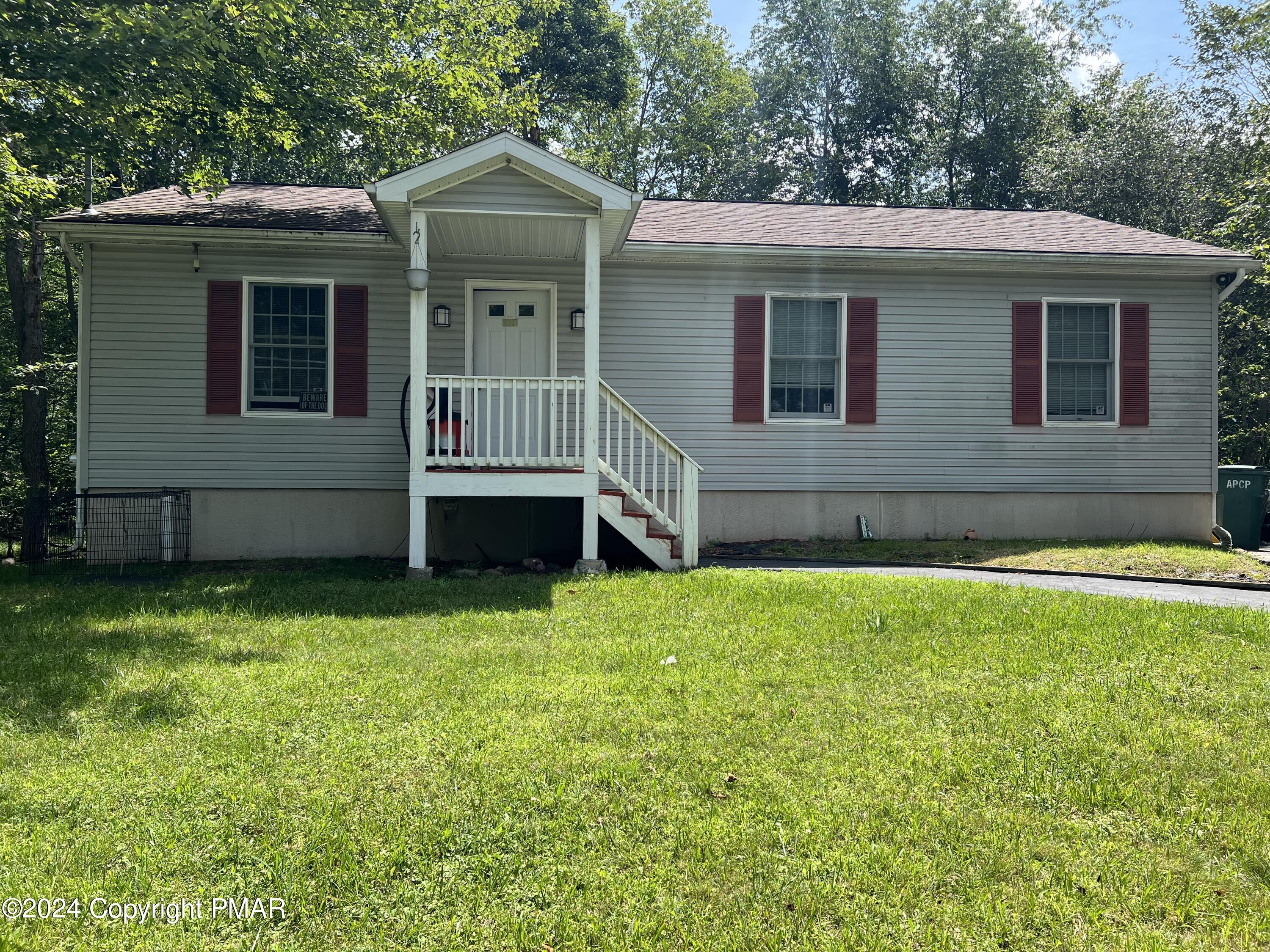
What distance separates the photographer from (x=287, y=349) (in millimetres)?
10156

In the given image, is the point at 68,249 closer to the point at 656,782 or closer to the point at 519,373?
the point at 519,373

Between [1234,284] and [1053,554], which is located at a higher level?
[1234,284]

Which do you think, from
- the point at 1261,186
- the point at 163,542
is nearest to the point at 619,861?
the point at 163,542

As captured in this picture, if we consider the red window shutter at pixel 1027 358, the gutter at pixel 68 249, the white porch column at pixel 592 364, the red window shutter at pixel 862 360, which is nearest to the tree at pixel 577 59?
the gutter at pixel 68 249

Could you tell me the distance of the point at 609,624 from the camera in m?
5.93

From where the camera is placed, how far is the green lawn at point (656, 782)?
2.54 m

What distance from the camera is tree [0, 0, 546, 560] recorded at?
7617mm

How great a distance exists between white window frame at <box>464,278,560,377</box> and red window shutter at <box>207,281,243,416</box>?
2505mm

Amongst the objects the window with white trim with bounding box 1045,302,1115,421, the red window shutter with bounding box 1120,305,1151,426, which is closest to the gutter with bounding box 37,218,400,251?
the window with white trim with bounding box 1045,302,1115,421

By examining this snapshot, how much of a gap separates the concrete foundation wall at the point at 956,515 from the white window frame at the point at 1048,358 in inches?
34.7

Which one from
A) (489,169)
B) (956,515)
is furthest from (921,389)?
(489,169)

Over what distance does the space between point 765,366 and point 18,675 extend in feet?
26.4

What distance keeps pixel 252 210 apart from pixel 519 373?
382 cm

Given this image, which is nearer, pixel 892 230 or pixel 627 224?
pixel 627 224
